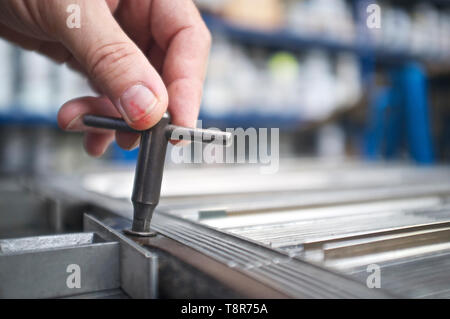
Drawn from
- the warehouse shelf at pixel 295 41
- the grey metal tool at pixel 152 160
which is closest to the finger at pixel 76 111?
the grey metal tool at pixel 152 160

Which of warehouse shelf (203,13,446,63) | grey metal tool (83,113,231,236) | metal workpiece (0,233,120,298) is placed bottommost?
metal workpiece (0,233,120,298)

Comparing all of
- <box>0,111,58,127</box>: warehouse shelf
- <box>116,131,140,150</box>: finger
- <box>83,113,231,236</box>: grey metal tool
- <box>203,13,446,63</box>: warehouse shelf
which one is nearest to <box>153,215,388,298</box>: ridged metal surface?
<box>83,113,231,236</box>: grey metal tool

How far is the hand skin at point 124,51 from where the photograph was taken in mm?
408

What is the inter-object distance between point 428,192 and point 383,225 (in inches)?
15.2

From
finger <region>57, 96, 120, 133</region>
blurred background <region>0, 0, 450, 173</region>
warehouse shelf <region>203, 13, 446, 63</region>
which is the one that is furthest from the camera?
warehouse shelf <region>203, 13, 446, 63</region>

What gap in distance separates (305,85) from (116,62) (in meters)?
2.68

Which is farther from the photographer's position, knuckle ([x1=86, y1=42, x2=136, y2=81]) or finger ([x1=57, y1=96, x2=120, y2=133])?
finger ([x1=57, y1=96, x2=120, y2=133])

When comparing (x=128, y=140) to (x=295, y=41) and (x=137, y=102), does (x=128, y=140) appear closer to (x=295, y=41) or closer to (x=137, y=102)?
(x=137, y=102)

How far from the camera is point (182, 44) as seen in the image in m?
0.62

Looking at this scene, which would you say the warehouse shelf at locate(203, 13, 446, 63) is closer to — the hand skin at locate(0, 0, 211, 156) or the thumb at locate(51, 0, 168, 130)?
the hand skin at locate(0, 0, 211, 156)

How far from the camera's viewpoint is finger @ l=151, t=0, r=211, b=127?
23.6 inches

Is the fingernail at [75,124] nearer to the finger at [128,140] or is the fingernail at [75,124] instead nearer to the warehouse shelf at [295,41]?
the finger at [128,140]

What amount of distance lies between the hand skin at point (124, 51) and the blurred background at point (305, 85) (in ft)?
3.25

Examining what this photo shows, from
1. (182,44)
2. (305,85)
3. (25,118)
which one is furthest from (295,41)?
(182,44)
